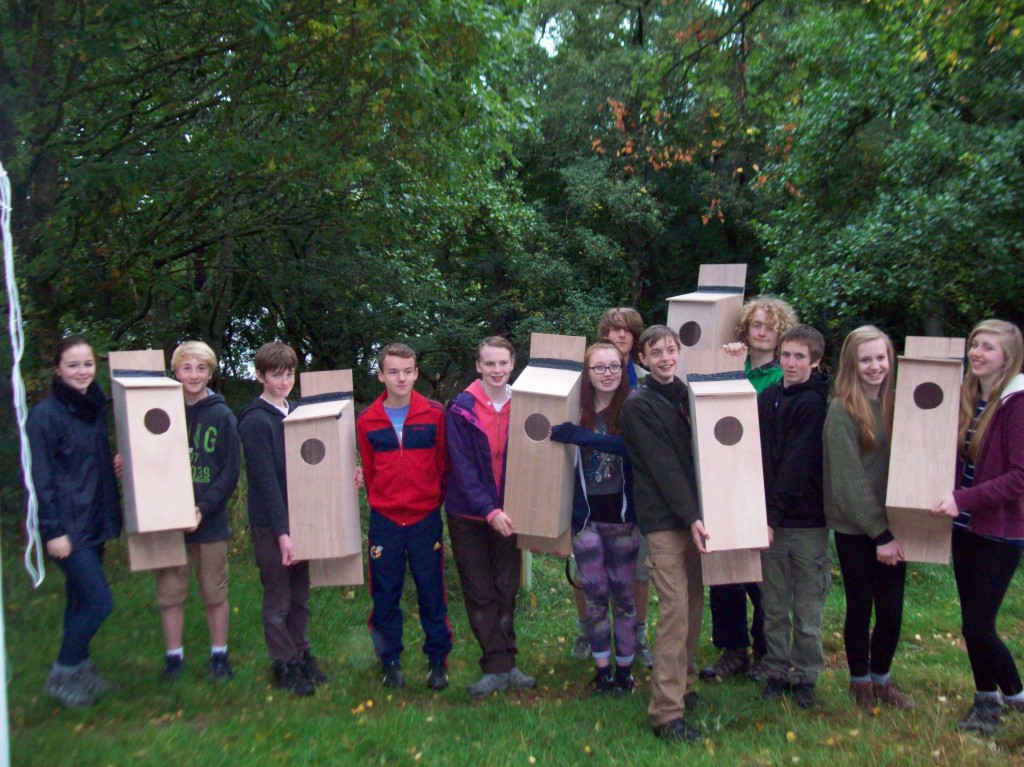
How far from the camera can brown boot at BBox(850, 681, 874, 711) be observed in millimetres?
4496

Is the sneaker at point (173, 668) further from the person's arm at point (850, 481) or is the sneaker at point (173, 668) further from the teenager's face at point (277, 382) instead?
the person's arm at point (850, 481)

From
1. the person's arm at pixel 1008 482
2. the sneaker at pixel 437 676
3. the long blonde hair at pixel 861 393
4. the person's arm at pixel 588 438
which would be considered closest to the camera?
the person's arm at pixel 1008 482

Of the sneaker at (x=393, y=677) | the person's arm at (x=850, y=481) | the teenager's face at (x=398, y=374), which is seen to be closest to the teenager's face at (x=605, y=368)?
the teenager's face at (x=398, y=374)

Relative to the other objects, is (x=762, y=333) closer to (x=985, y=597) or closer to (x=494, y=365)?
(x=494, y=365)

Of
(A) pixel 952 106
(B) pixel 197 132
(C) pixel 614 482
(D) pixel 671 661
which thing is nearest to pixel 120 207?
(B) pixel 197 132

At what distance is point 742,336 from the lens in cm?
509

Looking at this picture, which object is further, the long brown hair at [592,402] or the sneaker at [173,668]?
the sneaker at [173,668]

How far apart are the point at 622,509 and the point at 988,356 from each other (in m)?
1.90

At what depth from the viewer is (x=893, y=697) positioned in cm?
456

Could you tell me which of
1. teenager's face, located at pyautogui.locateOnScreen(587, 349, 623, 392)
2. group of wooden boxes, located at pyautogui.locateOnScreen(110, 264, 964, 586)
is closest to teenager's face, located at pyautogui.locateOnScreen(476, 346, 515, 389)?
group of wooden boxes, located at pyautogui.locateOnScreen(110, 264, 964, 586)

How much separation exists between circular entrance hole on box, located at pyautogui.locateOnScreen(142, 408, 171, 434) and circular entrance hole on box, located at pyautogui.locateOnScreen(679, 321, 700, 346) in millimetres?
2789

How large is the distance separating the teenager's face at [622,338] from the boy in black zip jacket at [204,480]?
217cm

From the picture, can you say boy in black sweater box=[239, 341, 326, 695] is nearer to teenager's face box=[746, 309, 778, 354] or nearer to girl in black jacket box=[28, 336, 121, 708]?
girl in black jacket box=[28, 336, 121, 708]

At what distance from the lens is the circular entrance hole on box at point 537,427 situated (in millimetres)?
4414
